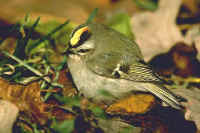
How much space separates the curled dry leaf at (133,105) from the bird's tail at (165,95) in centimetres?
11

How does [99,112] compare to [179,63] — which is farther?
[179,63]

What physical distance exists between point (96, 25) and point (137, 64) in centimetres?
49

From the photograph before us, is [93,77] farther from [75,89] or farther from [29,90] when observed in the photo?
[29,90]

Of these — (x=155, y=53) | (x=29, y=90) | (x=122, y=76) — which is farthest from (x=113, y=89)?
(x=155, y=53)

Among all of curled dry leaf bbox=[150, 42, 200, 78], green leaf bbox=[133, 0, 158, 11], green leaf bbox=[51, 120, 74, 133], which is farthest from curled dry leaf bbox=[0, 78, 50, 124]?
green leaf bbox=[133, 0, 158, 11]

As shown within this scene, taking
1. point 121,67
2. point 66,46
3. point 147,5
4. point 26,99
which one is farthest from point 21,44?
point 147,5

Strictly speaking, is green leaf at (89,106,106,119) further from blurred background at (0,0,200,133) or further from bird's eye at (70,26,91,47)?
bird's eye at (70,26,91,47)

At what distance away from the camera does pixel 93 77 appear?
8.95ft

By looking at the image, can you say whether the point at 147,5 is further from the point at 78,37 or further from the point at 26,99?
the point at 26,99

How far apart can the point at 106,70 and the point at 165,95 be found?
51 cm

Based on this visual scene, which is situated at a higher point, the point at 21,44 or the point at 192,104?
the point at 21,44

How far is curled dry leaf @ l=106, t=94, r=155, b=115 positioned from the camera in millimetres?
2516

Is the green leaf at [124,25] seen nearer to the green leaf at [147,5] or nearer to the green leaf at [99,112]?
the green leaf at [147,5]

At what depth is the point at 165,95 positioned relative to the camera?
2.76 meters
